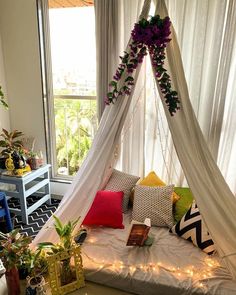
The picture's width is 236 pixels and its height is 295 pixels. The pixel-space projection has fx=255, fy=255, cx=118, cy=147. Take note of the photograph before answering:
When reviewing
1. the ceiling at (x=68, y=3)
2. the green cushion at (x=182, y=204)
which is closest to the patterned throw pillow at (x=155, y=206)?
the green cushion at (x=182, y=204)

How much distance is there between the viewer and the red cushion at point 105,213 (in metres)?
2.37

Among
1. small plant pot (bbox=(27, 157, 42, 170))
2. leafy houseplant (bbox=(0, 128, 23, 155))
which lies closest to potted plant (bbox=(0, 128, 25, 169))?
leafy houseplant (bbox=(0, 128, 23, 155))

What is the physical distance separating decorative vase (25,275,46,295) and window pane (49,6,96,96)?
2.33 metres

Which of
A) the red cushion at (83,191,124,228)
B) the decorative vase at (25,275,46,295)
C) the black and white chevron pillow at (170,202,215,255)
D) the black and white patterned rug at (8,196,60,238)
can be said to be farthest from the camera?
the black and white patterned rug at (8,196,60,238)

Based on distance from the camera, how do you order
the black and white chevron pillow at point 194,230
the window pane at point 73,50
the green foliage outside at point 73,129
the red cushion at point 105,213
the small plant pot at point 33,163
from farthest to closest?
the green foliage outside at point 73,129
the small plant pot at point 33,163
the window pane at point 73,50
the red cushion at point 105,213
the black and white chevron pillow at point 194,230

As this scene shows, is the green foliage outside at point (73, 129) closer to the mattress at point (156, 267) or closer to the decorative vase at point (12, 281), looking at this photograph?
the mattress at point (156, 267)

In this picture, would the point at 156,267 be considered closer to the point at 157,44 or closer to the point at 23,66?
the point at 157,44

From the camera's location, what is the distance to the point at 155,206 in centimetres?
245

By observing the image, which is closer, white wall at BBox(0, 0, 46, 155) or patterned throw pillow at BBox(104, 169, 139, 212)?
patterned throw pillow at BBox(104, 169, 139, 212)

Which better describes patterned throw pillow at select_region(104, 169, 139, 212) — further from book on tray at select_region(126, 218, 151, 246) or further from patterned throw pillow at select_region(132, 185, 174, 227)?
book on tray at select_region(126, 218, 151, 246)

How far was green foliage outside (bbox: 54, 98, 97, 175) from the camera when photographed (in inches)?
136

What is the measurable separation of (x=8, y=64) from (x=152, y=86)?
80.5 inches

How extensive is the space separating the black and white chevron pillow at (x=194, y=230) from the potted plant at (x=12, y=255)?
4.19 ft

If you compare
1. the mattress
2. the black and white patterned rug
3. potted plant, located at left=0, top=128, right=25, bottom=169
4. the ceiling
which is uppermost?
the ceiling
